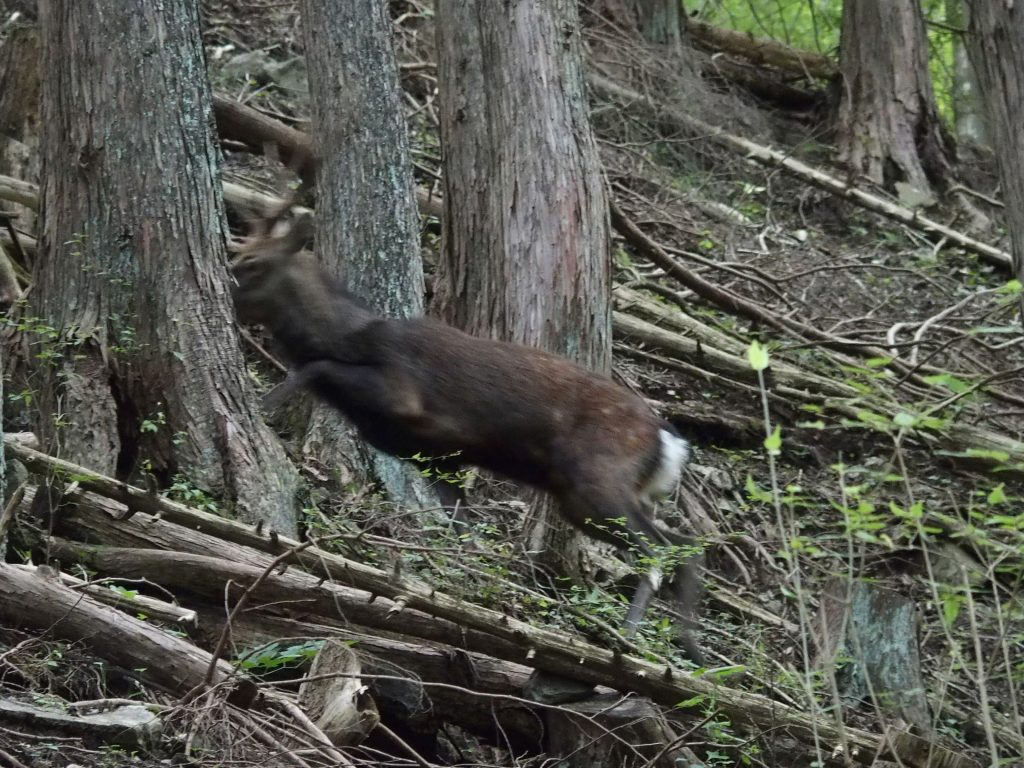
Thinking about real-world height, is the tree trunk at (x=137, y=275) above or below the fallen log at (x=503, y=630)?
above

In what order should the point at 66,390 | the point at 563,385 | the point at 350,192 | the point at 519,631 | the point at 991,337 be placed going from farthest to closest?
the point at 991,337, the point at 350,192, the point at 563,385, the point at 66,390, the point at 519,631

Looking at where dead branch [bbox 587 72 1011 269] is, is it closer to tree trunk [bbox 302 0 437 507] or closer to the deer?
tree trunk [bbox 302 0 437 507]

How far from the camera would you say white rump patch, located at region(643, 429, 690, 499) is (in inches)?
313

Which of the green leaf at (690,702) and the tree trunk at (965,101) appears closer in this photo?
the green leaf at (690,702)

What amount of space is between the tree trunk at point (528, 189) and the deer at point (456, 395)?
23.1 inches

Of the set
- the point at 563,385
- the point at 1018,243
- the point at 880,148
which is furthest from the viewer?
the point at 880,148

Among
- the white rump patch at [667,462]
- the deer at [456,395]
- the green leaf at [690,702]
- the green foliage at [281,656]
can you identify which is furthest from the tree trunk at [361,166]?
the green leaf at [690,702]

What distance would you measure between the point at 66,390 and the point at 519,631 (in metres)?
2.69

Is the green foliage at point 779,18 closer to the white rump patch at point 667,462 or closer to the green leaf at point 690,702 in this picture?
the white rump patch at point 667,462

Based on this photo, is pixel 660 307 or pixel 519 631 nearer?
pixel 519 631

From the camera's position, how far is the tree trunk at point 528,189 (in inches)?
330

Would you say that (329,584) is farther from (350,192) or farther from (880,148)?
(880,148)

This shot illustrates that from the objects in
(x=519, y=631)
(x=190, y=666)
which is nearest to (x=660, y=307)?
(x=519, y=631)

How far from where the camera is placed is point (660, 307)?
38.2 ft
